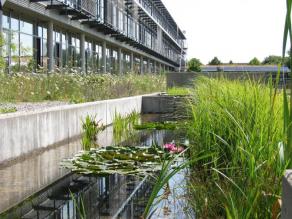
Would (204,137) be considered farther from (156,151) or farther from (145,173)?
(156,151)

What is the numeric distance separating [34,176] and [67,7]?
648 inches

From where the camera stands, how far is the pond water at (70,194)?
399 centimetres

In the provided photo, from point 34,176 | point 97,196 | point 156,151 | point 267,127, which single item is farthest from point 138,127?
point 267,127

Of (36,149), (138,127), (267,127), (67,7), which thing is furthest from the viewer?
(67,7)

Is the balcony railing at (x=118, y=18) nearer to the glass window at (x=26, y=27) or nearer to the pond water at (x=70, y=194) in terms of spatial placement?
the glass window at (x=26, y=27)

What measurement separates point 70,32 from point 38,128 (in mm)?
20349

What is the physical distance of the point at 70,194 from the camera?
4641mm

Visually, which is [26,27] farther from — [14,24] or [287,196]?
[287,196]

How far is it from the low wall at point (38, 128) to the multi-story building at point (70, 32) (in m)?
1.86

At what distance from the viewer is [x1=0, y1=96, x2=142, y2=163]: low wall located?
6348 millimetres

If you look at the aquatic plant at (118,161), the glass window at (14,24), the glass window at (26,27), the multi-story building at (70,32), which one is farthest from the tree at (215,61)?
the aquatic plant at (118,161)

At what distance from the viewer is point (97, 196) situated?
15.0 ft

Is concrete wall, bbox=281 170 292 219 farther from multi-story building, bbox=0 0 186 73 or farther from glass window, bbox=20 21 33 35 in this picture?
glass window, bbox=20 21 33 35

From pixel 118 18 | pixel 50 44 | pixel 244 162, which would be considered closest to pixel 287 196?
pixel 244 162
